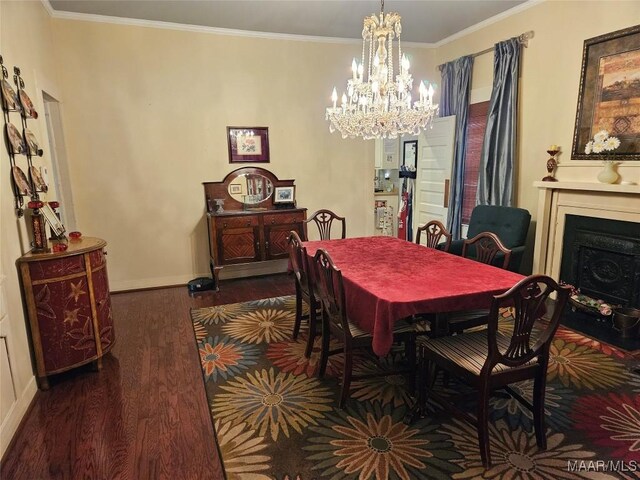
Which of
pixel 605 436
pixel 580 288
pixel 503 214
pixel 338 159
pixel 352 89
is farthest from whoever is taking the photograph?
pixel 338 159

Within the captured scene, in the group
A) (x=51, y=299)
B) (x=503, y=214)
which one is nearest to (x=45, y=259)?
(x=51, y=299)

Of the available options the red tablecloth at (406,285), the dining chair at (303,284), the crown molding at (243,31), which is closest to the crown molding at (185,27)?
the crown molding at (243,31)

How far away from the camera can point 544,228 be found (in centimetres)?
381

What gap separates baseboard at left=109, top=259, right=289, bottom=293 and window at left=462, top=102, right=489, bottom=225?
2.42 m

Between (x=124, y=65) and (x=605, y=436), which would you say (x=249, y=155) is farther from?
(x=605, y=436)

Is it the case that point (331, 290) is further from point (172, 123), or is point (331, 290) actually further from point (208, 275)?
point (172, 123)

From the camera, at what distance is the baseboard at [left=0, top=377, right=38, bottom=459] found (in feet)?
6.49

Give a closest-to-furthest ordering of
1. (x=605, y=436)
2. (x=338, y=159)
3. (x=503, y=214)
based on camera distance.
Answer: (x=605, y=436) → (x=503, y=214) → (x=338, y=159)

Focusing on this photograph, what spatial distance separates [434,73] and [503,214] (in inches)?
96.8

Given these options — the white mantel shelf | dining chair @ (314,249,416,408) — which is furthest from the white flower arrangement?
dining chair @ (314,249,416,408)

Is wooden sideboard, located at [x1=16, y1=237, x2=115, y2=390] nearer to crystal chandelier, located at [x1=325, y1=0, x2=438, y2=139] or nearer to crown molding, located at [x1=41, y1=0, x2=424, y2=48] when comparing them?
crystal chandelier, located at [x1=325, y1=0, x2=438, y2=139]

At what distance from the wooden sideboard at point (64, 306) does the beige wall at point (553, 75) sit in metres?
4.05

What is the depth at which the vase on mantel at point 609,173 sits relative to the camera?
3.19 meters

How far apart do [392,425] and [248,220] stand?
2.89 meters
